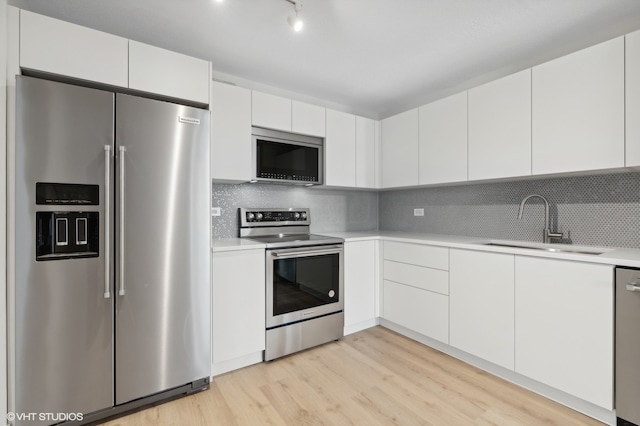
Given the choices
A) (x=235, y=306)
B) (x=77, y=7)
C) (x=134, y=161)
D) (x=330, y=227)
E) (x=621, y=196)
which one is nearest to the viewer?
(x=134, y=161)

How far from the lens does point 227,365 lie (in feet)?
6.99

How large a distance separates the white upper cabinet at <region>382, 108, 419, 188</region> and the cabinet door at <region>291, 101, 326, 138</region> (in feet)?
2.51

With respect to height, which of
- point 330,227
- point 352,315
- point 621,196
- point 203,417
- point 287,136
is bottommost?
point 203,417

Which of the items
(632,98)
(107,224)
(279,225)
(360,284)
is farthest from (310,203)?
(632,98)

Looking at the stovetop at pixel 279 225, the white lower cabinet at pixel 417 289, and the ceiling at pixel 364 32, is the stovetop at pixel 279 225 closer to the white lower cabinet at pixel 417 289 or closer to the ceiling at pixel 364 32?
the white lower cabinet at pixel 417 289

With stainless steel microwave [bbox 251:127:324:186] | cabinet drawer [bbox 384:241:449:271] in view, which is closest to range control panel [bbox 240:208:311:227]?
stainless steel microwave [bbox 251:127:324:186]

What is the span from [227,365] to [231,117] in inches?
74.3

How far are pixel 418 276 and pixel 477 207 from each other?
0.89 meters

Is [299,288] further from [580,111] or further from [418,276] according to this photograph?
[580,111]

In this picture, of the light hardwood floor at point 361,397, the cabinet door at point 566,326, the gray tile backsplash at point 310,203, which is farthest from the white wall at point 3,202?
the cabinet door at point 566,326

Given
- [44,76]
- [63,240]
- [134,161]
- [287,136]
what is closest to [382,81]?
[287,136]

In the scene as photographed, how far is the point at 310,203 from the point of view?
3217 mm

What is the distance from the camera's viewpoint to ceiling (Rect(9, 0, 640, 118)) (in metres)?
1.75

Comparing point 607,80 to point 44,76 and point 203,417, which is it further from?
point 44,76
